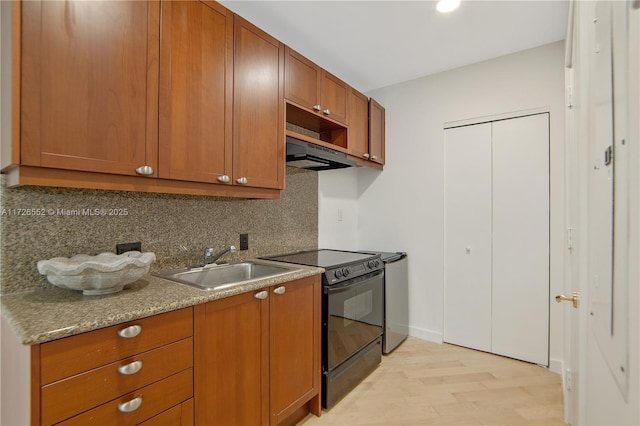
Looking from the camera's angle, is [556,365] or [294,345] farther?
[556,365]

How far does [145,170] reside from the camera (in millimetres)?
1409

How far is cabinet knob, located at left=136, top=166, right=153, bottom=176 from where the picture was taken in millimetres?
1394

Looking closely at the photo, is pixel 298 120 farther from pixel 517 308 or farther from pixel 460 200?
pixel 517 308

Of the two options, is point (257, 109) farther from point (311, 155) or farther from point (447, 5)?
point (447, 5)

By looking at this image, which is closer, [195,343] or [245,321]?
[195,343]

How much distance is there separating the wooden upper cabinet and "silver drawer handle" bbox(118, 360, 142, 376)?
176 cm

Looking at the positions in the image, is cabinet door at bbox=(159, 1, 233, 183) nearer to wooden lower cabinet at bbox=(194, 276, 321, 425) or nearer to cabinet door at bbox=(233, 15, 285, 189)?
cabinet door at bbox=(233, 15, 285, 189)

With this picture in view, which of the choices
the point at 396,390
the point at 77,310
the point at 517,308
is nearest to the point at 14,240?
the point at 77,310

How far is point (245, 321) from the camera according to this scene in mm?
1518

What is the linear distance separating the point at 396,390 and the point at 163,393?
5.52 ft

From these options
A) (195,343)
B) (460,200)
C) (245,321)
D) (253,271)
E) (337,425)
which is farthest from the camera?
(460,200)

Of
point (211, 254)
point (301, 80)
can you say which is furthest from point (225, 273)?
point (301, 80)

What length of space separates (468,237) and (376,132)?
139cm

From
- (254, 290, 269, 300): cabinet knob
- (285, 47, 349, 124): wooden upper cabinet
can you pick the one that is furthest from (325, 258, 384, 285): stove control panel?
(285, 47, 349, 124): wooden upper cabinet
